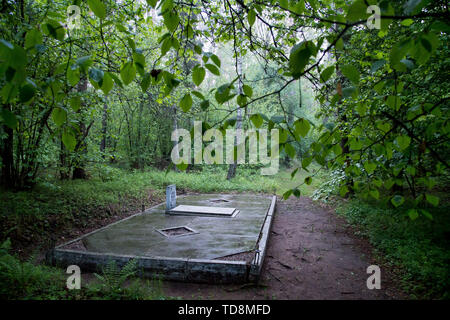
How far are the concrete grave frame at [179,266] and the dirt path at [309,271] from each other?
5.4 inches

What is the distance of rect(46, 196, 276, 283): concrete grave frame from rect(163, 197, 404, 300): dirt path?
0.45 ft

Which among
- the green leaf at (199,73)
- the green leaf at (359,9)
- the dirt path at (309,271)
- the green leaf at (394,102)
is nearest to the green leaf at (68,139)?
the green leaf at (199,73)

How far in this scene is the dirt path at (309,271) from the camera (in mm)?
3967

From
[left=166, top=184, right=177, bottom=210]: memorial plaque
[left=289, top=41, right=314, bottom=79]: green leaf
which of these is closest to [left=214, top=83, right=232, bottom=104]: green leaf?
[left=289, top=41, right=314, bottom=79]: green leaf

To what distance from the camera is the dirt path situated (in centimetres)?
397

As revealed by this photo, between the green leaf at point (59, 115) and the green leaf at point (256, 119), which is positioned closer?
the green leaf at point (59, 115)

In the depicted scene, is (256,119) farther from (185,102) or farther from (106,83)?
(106,83)

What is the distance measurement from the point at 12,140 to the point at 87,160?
6.34 feet

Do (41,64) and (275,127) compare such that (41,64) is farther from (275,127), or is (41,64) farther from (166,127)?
(166,127)

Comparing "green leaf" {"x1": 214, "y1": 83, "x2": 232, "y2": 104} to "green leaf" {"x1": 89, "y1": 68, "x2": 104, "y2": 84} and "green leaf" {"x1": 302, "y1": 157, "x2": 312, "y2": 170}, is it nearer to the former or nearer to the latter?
"green leaf" {"x1": 89, "y1": 68, "x2": 104, "y2": 84}

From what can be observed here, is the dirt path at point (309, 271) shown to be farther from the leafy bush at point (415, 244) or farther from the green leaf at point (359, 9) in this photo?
the green leaf at point (359, 9)

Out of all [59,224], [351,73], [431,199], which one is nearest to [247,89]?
[351,73]
